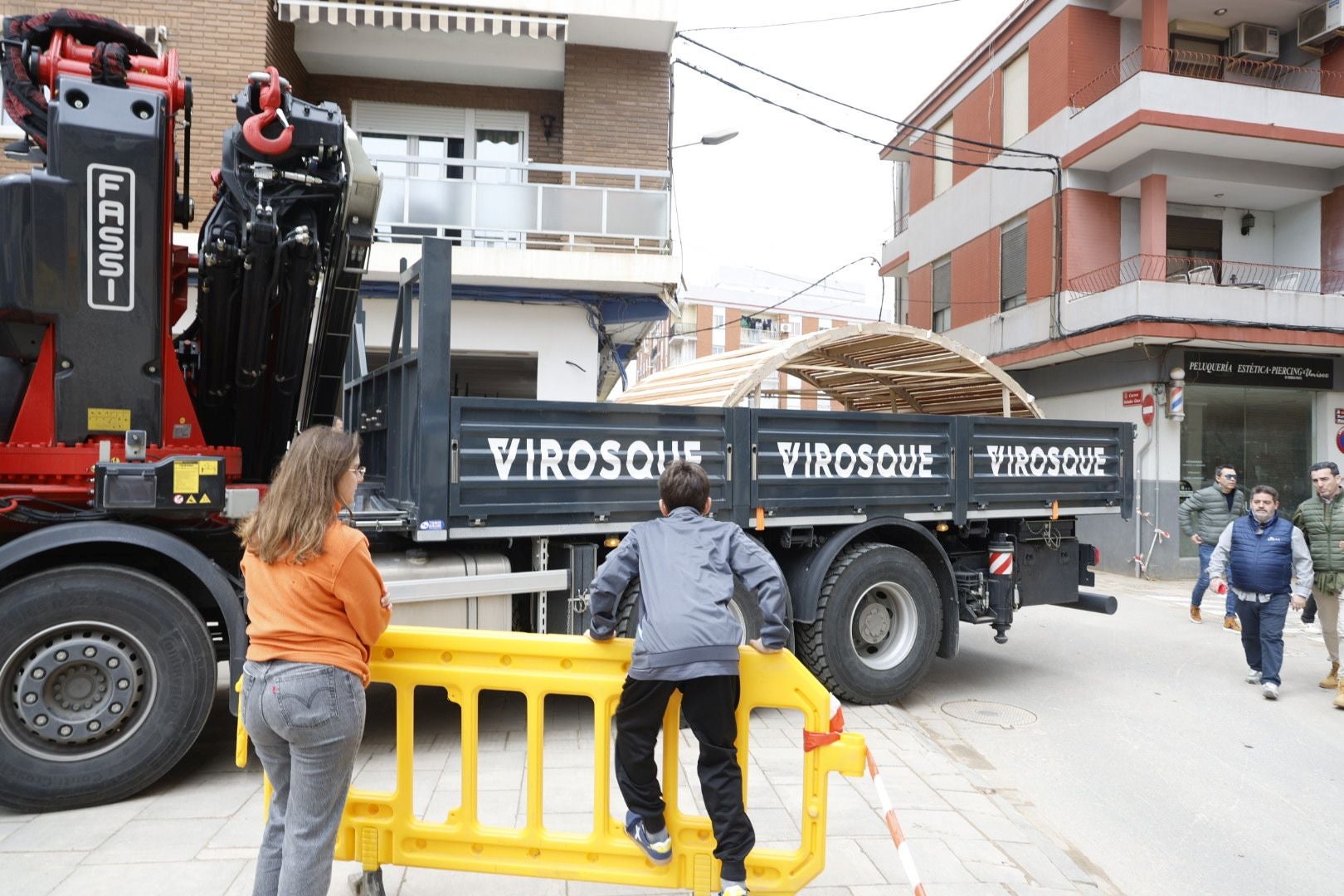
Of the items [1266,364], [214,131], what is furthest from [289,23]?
[1266,364]

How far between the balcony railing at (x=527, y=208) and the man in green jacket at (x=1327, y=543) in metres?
7.59

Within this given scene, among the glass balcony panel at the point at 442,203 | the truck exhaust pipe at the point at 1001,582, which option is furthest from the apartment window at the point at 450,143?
the truck exhaust pipe at the point at 1001,582

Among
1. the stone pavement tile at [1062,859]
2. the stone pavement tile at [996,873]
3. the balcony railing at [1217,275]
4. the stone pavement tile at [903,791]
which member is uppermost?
the balcony railing at [1217,275]

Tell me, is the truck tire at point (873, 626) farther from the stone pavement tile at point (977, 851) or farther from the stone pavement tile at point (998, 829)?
the stone pavement tile at point (977, 851)

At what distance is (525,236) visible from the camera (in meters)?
11.6

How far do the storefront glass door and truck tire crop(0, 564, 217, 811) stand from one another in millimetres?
16116

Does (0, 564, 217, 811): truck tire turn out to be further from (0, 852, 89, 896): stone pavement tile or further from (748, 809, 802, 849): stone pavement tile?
(748, 809, 802, 849): stone pavement tile

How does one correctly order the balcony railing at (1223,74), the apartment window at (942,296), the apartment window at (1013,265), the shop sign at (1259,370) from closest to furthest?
the shop sign at (1259,370) → the balcony railing at (1223,74) → the apartment window at (1013,265) → the apartment window at (942,296)

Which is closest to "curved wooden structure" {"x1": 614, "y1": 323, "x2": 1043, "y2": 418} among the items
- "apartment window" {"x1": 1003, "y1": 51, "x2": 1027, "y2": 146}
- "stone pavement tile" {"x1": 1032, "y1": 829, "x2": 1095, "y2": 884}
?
"stone pavement tile" {"x1": 1032, "y1": 829, "x2": 1095, "y2": 884}

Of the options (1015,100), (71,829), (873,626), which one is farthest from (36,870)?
(1015,100)

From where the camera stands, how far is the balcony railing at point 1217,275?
15680mm

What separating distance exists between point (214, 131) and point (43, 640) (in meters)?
8.33

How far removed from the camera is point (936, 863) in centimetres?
366

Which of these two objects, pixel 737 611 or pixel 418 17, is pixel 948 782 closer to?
pixel 737 611
